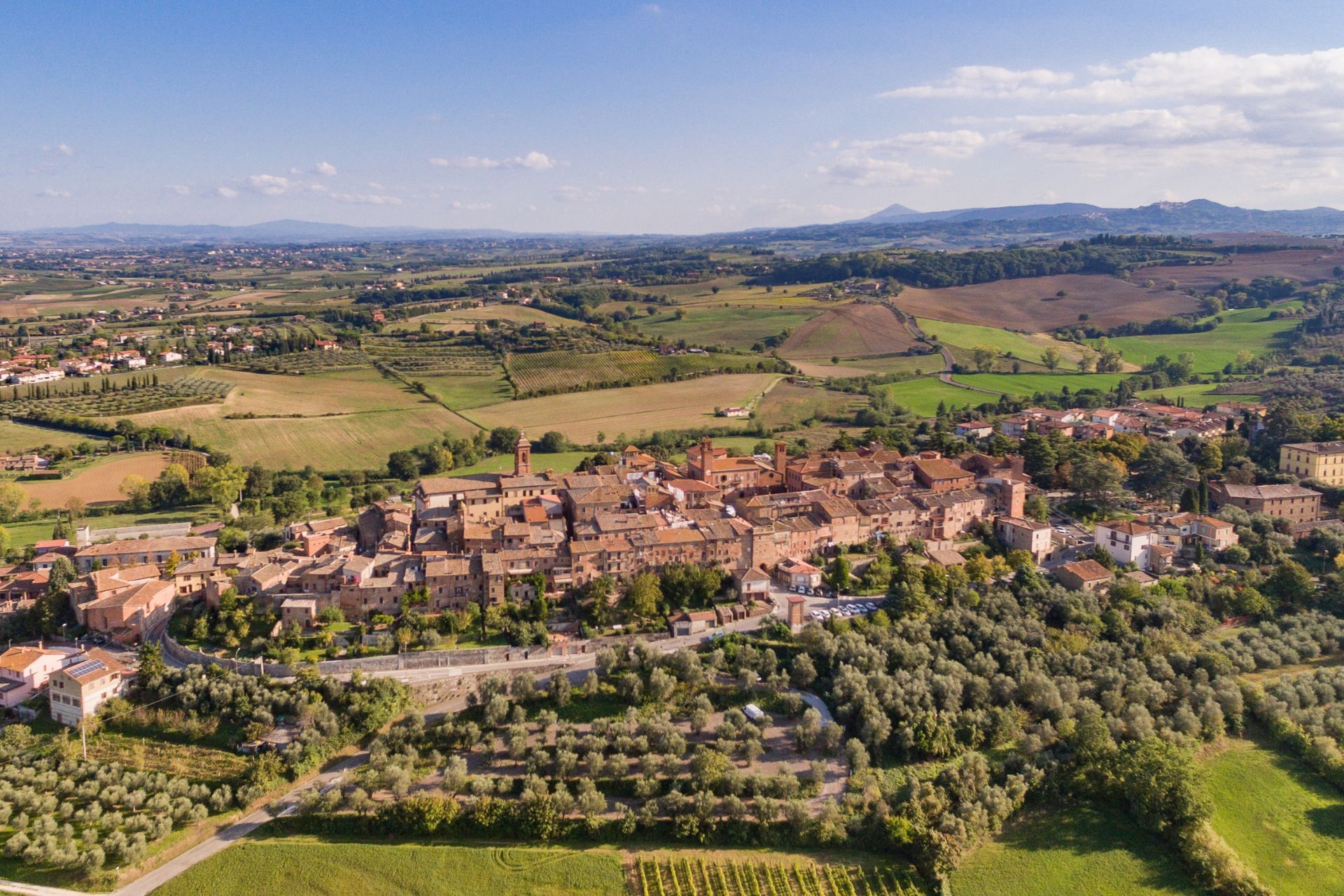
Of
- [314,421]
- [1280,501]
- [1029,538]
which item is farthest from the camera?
[314,421]

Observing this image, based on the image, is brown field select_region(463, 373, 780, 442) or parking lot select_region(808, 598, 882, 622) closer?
parking lot select_region(808, 598, 882, 622)

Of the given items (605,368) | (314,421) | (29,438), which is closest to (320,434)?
(314,421)

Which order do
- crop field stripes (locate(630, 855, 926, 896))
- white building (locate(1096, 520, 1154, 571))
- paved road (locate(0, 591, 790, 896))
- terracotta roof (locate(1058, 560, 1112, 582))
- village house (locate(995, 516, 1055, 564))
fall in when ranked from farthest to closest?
village house (locate(995, 516, 1055, 564)) < white building (locate(1096, 520, 1154, 571)) < terracotta roof (locate(1058, 560, 1112, 582)) < crop field stripes (locate(630, 855, 926, 896)) < paved road (locate(0, 591, 790, 896))

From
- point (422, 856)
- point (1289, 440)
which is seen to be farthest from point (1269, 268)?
point (422, 856)

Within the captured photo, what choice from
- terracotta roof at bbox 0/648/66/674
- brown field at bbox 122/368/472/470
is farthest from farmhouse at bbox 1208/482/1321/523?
A: terracotta roof at bbox 0/648/66/674

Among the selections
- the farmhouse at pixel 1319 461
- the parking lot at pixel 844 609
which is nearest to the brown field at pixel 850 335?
the farmhouse at pixel 1319 461

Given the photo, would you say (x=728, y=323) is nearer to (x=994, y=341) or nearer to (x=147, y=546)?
(x=994, y=341)

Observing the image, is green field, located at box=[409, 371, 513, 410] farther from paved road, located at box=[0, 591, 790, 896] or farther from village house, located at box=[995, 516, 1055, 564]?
village house, located at box=[995, 516, 1055, 564]

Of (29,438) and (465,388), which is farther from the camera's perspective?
(465,388)
